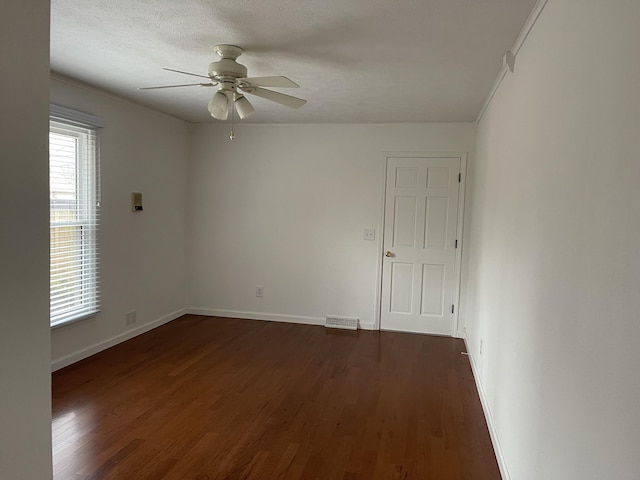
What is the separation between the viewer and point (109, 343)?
4.17 meters

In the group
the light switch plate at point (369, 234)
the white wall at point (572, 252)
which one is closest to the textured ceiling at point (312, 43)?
the white wall at point (572, 252)

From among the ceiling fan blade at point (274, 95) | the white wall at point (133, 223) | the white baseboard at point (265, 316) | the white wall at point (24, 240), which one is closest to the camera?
the white wall at point (24, 240)

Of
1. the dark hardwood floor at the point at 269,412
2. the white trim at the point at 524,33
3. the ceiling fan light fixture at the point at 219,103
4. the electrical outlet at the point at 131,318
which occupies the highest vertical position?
the white trim at the point at 524,33

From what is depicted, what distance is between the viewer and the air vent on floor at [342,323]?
509 cm

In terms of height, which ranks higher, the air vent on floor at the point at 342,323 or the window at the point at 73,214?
the window at the point at 73,214

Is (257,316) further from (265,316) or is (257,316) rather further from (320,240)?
(320,240)

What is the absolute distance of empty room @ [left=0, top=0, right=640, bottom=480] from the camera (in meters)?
1.24

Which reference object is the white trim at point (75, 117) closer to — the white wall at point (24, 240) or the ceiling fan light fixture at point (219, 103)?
the ceiling fan light fixture at point (219, 103)

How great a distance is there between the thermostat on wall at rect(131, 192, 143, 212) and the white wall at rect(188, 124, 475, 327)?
101 centimetres

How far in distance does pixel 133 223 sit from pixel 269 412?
99.1 inches

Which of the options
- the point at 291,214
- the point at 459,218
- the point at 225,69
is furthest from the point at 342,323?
the point at 225,69

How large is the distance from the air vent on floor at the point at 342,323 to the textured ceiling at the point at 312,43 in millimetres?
2476

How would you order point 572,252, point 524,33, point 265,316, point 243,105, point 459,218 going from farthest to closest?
point 265,316, point 459,218, point 243,105, point 524,33, point 572,252

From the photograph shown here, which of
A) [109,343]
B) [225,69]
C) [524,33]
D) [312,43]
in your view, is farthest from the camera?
[109,343]
